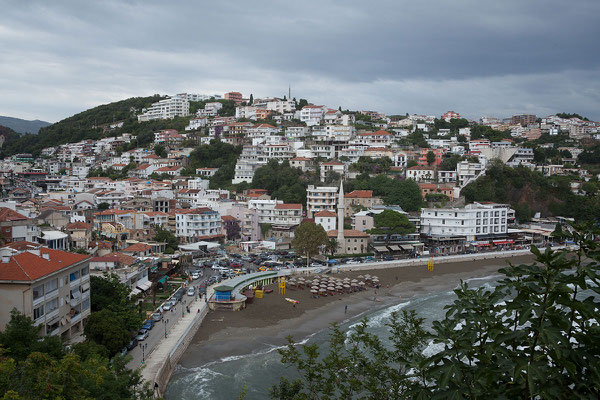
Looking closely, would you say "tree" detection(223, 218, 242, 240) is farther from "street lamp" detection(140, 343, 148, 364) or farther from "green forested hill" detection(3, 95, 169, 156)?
"green forested hill" detection(3, 95, 169, 156)

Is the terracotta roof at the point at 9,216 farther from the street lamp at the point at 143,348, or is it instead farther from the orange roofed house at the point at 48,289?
the street lamp at the point at 143,348

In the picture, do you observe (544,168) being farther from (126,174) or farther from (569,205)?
(126,174)

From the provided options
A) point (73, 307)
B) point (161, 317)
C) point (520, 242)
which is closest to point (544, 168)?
point (520, 242)

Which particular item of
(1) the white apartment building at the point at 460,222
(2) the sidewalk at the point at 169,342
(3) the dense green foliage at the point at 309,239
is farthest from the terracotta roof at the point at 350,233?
(2) the sidewalk at the point at 169,342

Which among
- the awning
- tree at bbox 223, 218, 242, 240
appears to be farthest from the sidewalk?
tree at bbox 223, 218, 242, 240

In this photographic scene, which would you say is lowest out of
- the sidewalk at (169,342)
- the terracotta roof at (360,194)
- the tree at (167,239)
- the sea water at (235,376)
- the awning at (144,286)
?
the sea water at (235,376)

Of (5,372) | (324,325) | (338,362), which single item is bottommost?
(324,325)

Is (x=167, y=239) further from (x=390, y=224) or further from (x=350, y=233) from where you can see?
(x=390, y=224)
